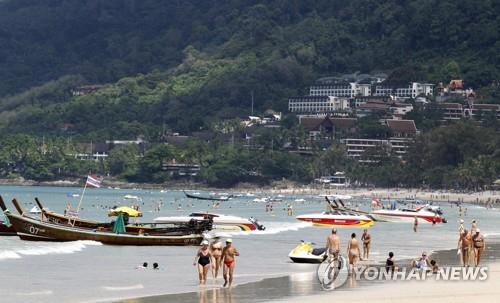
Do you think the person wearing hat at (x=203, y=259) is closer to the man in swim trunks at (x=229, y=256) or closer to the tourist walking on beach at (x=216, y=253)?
the tourist walking on beach at (x=216, y=253)

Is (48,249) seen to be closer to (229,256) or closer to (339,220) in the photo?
(229,256)

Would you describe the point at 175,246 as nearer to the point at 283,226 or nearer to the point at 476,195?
the point at 283,226

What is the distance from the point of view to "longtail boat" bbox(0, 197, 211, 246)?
61781mm

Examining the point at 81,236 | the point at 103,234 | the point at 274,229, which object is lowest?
the point at 274,229

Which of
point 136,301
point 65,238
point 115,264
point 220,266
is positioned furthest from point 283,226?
point 136,301

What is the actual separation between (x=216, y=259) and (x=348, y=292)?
499 centimetres

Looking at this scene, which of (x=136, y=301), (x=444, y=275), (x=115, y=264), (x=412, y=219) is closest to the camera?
(x=136, y=301)

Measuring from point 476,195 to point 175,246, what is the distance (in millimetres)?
134599

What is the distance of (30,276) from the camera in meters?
48.1

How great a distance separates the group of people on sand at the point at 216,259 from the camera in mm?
41438

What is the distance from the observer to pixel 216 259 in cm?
4316

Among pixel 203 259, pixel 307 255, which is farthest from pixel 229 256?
pixel 307 255

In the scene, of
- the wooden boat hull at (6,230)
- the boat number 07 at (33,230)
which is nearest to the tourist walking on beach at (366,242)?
the boat number 07 at (33,230)

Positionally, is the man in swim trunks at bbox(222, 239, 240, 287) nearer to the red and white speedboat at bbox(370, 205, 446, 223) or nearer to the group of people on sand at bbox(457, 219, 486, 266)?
the group of people on sand at bbox(457, 219, 486, 266)
